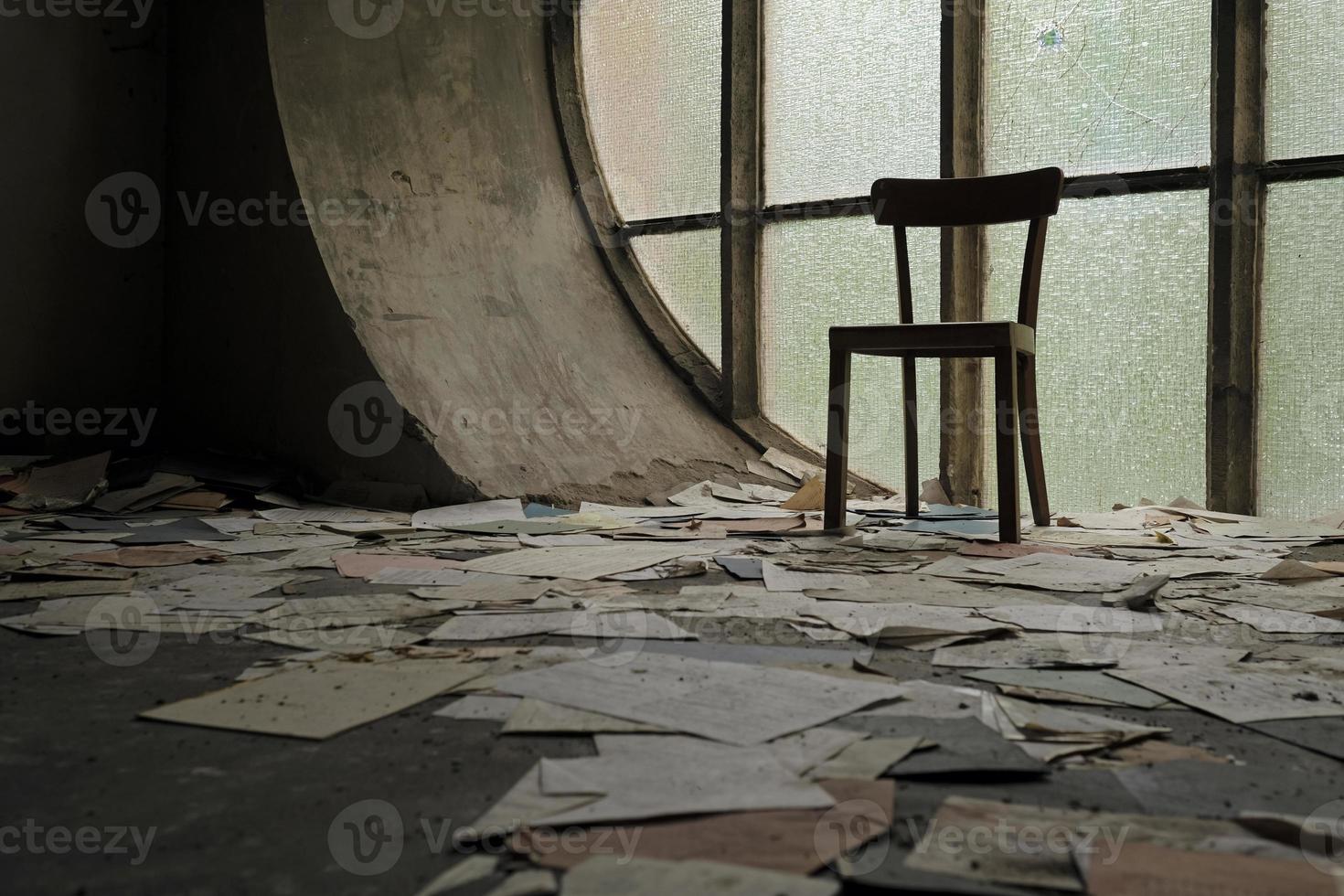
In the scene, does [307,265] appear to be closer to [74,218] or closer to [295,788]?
[74,218]

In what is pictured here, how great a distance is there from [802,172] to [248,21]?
2.12 metres

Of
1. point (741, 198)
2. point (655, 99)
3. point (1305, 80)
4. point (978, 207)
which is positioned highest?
point (655, 99)

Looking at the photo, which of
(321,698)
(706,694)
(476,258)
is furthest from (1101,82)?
(321,698)

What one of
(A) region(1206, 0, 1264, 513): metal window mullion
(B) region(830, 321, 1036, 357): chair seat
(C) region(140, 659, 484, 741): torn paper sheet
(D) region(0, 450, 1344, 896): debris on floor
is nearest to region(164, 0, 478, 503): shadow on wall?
(D) region(0, 450, 1344, 896): debris on floor

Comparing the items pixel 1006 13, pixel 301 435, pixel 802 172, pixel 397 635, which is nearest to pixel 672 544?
pixel 397 635

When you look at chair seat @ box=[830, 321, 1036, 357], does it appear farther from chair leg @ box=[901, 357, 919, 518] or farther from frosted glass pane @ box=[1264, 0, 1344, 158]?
frosted glass pane @ box=[1264, 0, 1344, 158]

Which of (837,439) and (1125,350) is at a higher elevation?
(1125,350)

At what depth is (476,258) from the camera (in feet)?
13.6

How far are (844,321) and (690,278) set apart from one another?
0.76m

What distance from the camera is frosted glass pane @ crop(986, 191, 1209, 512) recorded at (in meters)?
3.56

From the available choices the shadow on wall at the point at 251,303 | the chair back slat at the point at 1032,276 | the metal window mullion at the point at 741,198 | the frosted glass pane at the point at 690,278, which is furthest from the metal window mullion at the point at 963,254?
the shadow on wall at the point at 251,303

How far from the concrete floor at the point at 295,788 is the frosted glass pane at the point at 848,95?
3198 millimetres

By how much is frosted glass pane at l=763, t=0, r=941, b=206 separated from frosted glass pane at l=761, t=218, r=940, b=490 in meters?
0.20

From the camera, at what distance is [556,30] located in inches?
189
